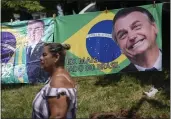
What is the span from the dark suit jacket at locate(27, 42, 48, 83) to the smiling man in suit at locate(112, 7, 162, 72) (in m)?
1.79

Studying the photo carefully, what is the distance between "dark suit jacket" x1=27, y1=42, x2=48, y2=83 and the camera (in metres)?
8.59

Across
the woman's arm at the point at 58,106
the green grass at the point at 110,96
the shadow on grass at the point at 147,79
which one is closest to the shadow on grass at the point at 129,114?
the green grass at the point at 110,96

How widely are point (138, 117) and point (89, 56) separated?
1763 millimetres

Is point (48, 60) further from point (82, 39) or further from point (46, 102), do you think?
point (82, 39)

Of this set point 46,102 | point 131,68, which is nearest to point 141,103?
point 131,68

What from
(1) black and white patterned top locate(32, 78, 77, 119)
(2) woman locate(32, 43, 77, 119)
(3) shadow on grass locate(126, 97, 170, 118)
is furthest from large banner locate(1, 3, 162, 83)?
(1) black and white patterned top locate(32, 78, 77, 119)

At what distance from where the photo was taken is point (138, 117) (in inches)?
276

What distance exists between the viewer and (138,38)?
7449 millimetres

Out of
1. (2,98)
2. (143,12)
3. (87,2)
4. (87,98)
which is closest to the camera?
(143,12)

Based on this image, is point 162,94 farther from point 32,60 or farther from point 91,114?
point 32,60

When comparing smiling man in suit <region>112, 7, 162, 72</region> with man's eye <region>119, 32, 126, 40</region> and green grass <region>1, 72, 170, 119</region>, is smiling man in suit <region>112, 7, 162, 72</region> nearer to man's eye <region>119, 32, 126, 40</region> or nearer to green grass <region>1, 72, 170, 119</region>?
man's eye <region>119, 32, 126, 40</region>

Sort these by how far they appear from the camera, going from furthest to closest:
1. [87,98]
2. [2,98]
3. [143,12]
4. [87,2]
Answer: [87,2] → [2,98] → [87,98] → [143,12]

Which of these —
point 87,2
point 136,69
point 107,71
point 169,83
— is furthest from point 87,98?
point 87,2

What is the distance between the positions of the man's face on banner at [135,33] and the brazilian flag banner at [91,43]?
0.17 m
